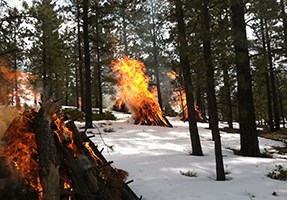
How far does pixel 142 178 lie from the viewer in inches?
243

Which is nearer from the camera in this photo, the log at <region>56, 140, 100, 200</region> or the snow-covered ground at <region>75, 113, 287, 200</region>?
the log at <region>56, 140, 100, 200</region>

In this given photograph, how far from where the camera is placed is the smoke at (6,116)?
4321 millimetres

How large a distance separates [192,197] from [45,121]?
123 inches

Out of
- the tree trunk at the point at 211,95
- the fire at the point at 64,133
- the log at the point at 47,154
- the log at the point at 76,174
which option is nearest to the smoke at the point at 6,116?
the log at the point at 47,154

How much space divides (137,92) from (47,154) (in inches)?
576

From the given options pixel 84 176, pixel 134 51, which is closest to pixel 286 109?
pixel 134 51

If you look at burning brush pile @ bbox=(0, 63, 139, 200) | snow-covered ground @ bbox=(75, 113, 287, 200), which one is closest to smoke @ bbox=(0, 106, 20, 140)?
burning brush pile @ bbox=(0, 63, 139, 200)

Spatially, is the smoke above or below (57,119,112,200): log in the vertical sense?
above

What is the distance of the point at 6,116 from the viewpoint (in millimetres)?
4457

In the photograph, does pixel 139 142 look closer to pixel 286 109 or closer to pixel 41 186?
pixel 41 186

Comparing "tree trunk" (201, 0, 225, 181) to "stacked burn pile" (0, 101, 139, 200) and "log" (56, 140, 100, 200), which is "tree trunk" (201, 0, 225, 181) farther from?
"log" (56, 140, 100, 200)

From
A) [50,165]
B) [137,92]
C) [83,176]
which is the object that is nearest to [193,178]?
[83,176]

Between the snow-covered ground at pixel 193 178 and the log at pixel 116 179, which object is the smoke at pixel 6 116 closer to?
the log at pixel 116 179

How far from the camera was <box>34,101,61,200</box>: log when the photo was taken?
3662mm
